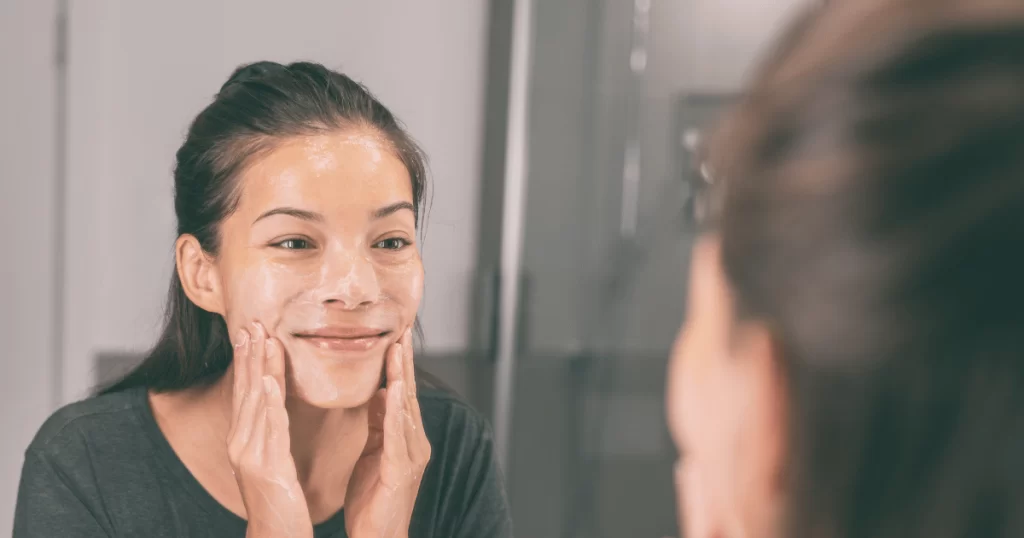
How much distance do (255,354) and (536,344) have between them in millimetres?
721

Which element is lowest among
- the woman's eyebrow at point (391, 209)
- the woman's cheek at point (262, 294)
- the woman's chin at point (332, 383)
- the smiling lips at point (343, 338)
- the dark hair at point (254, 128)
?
the woman's chin at point (332, 383)

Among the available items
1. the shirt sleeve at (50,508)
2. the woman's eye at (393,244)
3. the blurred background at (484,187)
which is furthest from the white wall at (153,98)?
the shirt sleeve at (50,508)

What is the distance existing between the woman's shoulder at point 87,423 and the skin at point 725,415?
1.77 feet

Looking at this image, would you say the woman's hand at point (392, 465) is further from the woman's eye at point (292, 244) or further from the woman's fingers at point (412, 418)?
the woman's eye at point (292, 244)

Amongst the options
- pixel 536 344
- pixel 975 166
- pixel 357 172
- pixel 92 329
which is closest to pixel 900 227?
pixel 975 166

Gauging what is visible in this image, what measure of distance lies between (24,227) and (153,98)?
19cm

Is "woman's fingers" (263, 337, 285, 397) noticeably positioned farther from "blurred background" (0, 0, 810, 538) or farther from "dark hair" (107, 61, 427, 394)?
"blurred background" (0, 0, 810, 538)

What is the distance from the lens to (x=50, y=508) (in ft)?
2.34

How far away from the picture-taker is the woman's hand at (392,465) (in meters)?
0.71

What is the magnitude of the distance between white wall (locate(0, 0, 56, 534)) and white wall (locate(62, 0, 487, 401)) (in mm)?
25

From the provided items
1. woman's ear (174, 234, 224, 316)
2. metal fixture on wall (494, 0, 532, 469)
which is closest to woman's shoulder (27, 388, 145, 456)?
woman's ear (174, 234, 224, 316)

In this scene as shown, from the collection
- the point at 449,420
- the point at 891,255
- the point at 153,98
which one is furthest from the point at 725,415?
the point at 153,98

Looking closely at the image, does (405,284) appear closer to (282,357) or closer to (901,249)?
(282,357)

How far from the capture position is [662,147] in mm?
1189
